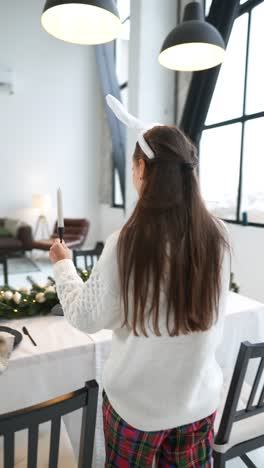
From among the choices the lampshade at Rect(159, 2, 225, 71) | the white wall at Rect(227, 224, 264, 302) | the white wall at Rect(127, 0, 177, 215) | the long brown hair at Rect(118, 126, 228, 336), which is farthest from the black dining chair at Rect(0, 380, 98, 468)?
the white wall at Rect(127, 0, 177, 215)

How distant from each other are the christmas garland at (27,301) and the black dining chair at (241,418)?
2.84 feet

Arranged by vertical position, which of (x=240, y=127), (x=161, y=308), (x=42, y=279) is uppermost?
(x=240, y=127)

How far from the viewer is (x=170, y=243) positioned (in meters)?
0.74

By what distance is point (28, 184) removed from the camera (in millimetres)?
7059

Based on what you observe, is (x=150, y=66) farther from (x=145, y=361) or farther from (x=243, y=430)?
(x=145, y=361)

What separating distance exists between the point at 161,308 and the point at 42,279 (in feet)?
14.4

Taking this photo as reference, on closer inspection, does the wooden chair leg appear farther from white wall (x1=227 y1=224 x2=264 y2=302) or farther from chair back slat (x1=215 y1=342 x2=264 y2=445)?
white wall (x1=227 y1=224 x2=264 y2=302)

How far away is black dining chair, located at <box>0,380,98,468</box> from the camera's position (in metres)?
0.69

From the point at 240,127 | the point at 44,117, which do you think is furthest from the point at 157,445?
the point at 44,117

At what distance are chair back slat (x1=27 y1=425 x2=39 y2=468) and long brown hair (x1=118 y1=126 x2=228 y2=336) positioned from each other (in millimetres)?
288

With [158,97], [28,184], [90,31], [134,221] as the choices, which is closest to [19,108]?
[28,184]

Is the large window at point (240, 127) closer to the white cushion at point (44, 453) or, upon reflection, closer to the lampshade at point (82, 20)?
the lampshade at point (82, 20)

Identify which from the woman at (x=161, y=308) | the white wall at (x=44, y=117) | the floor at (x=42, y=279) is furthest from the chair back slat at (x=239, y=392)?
the white wall at (x=44, y=117)

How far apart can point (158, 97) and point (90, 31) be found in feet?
10.7
